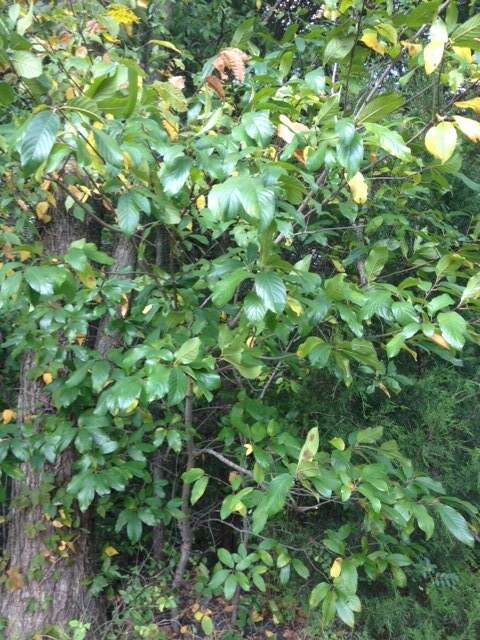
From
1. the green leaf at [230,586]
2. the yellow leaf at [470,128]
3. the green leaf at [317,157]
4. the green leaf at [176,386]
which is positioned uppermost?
the yellow leaf at [470,128]

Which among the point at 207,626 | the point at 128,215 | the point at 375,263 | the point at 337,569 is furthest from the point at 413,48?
the point at 207,626

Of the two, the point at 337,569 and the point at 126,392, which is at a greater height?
the point at 126,392

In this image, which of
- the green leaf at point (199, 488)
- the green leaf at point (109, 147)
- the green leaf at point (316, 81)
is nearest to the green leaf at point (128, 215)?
the green leaf at point (109, 147)

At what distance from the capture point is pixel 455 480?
9.84 feet

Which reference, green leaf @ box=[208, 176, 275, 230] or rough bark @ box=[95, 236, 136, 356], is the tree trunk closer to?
rough bark @ box=[95, 236, 136, 356]

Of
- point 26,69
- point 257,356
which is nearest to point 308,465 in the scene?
point 257,356

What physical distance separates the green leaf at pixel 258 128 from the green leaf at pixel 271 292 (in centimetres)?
32

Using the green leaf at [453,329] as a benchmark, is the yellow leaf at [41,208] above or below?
below

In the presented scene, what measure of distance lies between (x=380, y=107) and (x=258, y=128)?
0.32 meters

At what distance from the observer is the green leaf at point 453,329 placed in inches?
52.1

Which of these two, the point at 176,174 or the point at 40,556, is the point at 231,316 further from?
the point at 40,556

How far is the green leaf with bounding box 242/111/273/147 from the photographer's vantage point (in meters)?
1.25

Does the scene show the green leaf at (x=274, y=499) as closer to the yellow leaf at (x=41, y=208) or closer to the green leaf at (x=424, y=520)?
Answer: the green leaf at (x=424, y=520)

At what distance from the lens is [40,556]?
250 centimetres
